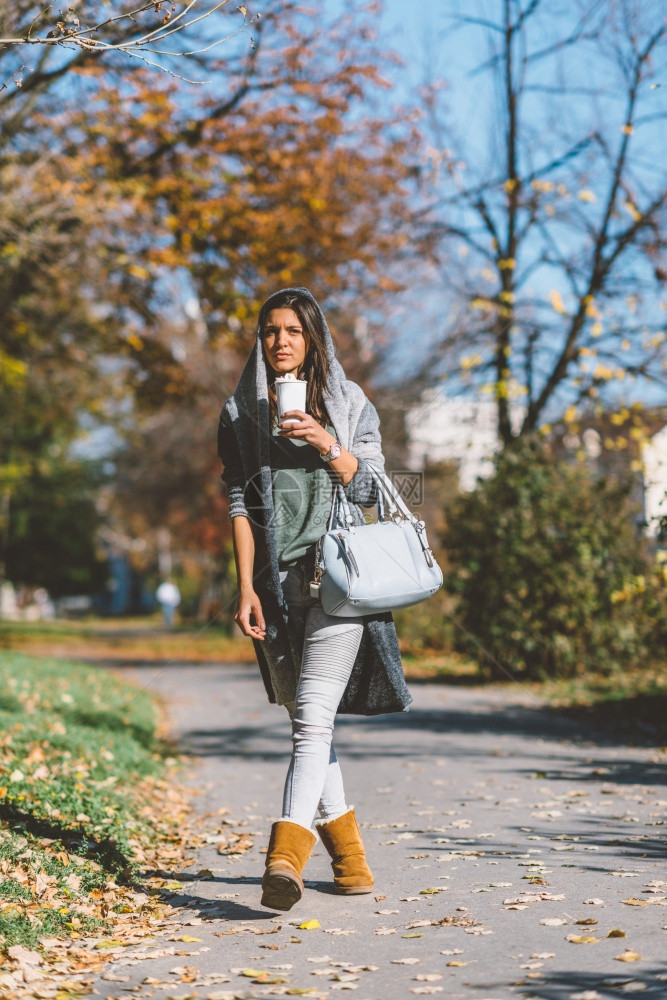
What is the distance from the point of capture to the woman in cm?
390

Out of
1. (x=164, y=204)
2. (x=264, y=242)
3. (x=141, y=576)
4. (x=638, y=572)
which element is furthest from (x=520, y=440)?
(x=141, y=576)

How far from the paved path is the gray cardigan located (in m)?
0.77

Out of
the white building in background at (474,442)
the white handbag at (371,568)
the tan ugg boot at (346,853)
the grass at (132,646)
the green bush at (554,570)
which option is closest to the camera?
the white handbag at (371,568)

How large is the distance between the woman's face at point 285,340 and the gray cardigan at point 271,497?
0.24 feet

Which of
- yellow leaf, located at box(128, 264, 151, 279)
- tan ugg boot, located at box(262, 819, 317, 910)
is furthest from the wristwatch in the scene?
yellow leaf, located at box(128, 264, 151, 279)

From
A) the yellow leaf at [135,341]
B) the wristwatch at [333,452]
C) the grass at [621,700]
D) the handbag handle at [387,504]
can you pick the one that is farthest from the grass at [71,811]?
the yellow leaf at [135,341]

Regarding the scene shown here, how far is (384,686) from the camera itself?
13.2 feet

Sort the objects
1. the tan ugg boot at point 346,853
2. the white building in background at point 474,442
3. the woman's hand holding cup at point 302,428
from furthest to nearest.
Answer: the white building in background at point 474,442 < the tan ugg boot at point 346,853 < the woman's hand holding cup at point 302,428

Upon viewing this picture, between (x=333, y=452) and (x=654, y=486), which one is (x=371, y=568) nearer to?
(x=333, y=452)

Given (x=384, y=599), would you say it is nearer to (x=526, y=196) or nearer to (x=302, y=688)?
(x=302, y=688)

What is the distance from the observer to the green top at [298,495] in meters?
3.92

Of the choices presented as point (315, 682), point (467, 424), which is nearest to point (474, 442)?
point (467, 424)

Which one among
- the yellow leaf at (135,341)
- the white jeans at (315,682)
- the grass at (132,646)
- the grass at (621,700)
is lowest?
the grass at (132,646)

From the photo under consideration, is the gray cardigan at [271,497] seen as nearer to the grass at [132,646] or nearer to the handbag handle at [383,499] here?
the handbag handle at [383,499]
